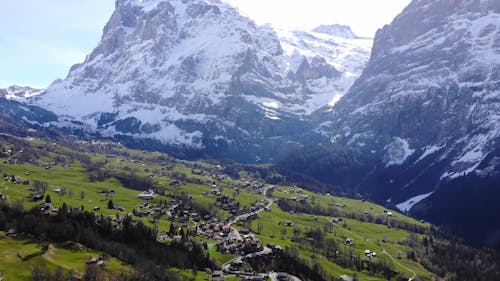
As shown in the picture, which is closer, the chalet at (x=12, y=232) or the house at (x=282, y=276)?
the chalet at (x=12, y=232)

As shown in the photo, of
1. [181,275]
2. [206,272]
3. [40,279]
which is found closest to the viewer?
[40,279]

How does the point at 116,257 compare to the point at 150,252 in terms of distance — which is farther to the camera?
the point at 150,252

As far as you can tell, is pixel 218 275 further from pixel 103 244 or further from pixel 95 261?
pixel 95 261

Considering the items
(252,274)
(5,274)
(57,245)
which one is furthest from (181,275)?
(5,274)

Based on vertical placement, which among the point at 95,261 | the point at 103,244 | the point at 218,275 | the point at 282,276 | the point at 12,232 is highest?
the point at 12,232

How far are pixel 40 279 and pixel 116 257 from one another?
37216mm

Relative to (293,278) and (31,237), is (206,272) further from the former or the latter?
(31,237)

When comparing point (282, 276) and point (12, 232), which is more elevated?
point (12, 232)

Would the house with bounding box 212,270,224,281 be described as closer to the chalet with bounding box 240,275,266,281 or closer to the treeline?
the chalet with bounding box 240,275,266,281

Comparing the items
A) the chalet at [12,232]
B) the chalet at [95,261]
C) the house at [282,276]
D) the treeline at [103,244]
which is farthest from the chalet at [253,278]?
the chalet at [12,232]

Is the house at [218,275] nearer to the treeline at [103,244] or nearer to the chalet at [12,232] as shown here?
the treeline at [103,244]

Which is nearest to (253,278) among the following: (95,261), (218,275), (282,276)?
(218,275)

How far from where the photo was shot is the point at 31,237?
18238cm

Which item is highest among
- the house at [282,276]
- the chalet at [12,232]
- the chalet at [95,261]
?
the chalet at [12,232]
